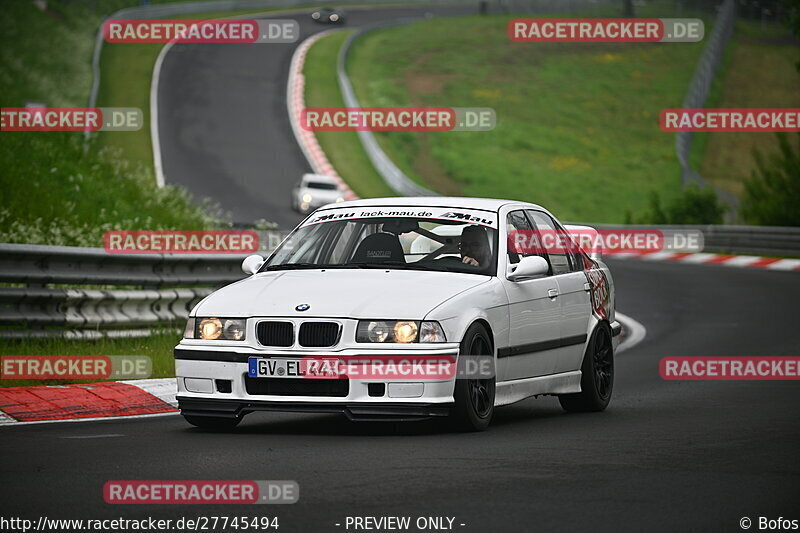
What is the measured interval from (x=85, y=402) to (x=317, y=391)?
2362 millimetres

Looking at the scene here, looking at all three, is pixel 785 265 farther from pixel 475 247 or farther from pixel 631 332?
pixel 475 247

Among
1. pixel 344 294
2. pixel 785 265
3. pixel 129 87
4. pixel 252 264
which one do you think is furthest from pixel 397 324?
pixel 129 87

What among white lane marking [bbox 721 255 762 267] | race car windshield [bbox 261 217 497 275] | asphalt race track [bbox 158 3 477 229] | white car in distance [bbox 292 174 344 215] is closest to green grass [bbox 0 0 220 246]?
race car windshield [bbox 261 217 497 275]

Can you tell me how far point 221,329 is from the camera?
31.5ft

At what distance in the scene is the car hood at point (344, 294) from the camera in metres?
9.37

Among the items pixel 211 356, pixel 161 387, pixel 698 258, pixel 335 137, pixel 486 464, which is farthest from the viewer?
pixel 335 137

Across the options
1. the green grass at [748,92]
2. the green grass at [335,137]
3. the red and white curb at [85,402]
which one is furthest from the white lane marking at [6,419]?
the green grass at [748,92]

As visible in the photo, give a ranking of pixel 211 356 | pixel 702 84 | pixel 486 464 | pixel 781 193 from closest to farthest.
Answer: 1. pixel 486 464
2. pixel 211 356
3. pixel 781 193
4. pixel 702 84

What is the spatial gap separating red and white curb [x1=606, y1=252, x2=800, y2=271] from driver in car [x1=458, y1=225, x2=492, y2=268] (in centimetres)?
2197

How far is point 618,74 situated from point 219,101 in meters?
25.2

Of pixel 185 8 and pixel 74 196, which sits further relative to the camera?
pixel 185 8

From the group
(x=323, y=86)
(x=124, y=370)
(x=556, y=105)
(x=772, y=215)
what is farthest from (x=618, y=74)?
(x=124, y=370)

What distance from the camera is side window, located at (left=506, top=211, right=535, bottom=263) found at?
1088 cm

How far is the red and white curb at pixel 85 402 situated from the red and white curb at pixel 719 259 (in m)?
22.2
